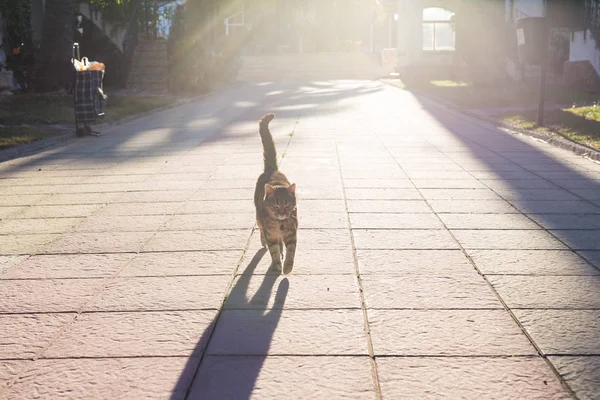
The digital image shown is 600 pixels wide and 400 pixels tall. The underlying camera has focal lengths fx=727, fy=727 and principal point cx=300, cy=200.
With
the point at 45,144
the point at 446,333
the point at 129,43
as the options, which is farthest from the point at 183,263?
the point at 129,43

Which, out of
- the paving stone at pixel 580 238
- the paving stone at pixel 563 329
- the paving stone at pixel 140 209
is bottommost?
the paving stone at pixel 563 329

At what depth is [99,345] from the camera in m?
3.88

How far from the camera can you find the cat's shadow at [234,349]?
3.33m

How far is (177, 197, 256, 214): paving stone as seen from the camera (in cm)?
736

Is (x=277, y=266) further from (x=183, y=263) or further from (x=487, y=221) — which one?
(x=487, y=221)

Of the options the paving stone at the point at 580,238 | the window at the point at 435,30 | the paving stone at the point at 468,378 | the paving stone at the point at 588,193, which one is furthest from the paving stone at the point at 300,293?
the window at the point at 435,30

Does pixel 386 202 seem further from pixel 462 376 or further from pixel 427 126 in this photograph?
pixel 427 126

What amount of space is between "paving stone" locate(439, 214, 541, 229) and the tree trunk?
17876mm

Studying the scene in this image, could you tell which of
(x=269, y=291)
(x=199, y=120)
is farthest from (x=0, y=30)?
(x=269, y=291)

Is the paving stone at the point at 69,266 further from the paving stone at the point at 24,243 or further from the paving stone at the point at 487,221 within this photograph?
the paving stone at the point at 487,221

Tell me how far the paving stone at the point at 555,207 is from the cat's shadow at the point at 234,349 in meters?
3.42

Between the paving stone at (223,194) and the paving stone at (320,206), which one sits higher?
the paving stone at (223,194)

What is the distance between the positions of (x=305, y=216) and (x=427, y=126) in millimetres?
9549

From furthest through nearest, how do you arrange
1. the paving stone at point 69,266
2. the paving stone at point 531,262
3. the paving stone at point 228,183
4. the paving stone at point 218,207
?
1. the paving stone at point 228,183
2. the paving stone at point 218,207
3. the paving stone at point 69,266
4. the paving stone at point 531,262
